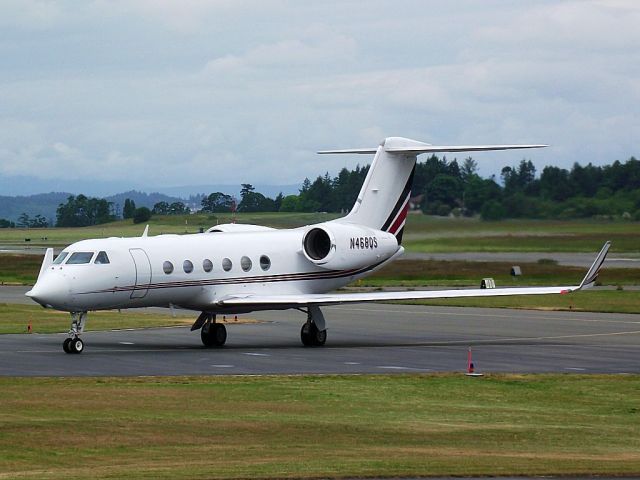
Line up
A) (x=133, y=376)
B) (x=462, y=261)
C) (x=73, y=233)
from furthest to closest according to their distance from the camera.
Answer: (x=73, y=233) → (x=462, y=261) → (x=133, y=376)

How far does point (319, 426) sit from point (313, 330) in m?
15.6

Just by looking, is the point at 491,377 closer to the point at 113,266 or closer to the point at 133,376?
the point at 133,376

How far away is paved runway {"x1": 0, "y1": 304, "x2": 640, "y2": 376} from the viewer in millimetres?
30094

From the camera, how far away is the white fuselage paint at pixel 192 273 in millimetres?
32906

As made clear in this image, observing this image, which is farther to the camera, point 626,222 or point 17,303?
point 626,222

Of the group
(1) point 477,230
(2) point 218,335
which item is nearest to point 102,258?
(2) point 218,335

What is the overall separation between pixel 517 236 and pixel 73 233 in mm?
48731

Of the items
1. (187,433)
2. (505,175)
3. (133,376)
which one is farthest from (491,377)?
(505,175)

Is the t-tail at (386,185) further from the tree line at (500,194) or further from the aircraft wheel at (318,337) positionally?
the tree line at (500,194)

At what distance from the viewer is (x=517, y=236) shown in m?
61.9

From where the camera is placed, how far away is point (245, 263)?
36.3 m

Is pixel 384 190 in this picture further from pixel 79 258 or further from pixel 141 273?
pixel 79 258

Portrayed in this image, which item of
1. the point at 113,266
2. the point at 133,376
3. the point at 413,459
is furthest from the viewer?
the point at 113,266

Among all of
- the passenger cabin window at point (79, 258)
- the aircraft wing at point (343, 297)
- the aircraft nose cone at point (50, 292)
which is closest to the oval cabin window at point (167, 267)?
the aircraft wing at point (343, 297)
